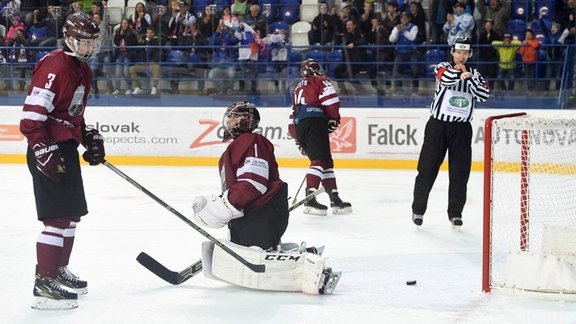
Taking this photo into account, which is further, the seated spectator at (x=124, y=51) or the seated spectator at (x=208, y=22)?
the seated spectator at (x=208, y=22)

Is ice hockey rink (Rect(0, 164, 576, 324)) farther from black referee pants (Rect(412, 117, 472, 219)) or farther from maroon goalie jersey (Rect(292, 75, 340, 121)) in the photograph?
maroon goalie jersey (Rect(292, 75, 340, 121))

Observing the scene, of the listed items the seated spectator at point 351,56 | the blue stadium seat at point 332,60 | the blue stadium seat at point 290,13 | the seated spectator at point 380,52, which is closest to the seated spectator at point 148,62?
the blue stadium seat at point 290,13

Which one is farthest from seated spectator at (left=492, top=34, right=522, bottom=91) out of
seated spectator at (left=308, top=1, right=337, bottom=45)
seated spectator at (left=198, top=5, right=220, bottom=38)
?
seated spectator at (left=198, top=5, right=220, bottom=38)

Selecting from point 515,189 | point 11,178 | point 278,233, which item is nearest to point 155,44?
point 11,178

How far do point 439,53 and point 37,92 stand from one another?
7252 mm

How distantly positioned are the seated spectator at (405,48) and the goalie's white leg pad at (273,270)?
245 inches

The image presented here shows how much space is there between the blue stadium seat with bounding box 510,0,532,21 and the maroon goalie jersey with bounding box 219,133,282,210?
703cm

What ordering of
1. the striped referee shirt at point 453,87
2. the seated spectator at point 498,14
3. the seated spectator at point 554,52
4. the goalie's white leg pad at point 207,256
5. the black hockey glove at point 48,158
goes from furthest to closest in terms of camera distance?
the seated spectator at point 498,14
the seated spectator at point 554,52
the striped referee shirt at point 453,87
the goalie's white leg pad at point 207,256
the black hockey glove at point 48,158

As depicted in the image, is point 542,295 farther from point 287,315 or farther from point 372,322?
point 287,315

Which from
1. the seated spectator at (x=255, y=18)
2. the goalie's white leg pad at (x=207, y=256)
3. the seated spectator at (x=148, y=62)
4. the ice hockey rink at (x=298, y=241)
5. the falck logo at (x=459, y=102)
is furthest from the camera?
the seated spectator at (x=255, y=18)

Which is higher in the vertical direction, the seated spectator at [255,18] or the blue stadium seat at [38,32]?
the seated spectator at [255,18]

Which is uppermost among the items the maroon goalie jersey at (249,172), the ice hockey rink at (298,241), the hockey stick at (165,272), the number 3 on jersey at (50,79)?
the number 3 on jersey at (50,79)

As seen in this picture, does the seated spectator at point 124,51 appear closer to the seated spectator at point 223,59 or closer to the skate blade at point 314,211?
the seated spectator at point 223,59

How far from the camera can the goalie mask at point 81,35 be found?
4.30m
